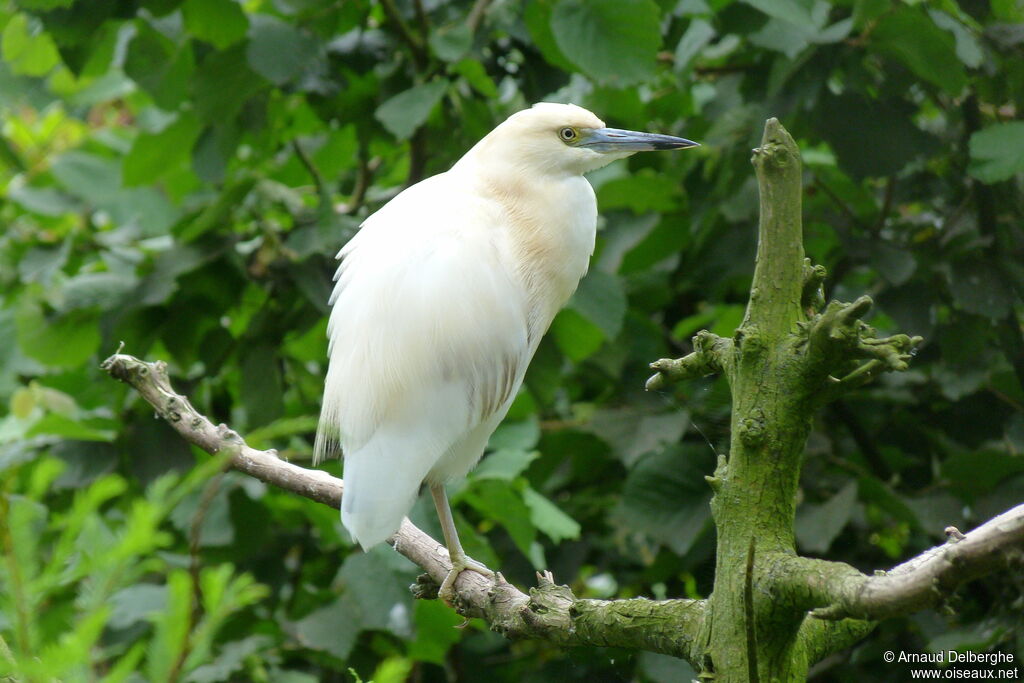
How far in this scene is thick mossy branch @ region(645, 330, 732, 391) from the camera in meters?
1.32

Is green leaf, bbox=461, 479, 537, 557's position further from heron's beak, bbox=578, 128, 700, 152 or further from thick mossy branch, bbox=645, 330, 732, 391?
thick mossy branch, bbox=645, 330, 732, 391

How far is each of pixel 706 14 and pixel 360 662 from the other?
2.02 m

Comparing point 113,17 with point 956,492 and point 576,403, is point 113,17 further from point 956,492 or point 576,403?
point 956,492

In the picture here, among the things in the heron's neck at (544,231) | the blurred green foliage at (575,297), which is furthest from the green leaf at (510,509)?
the heron's neck at (544,231)

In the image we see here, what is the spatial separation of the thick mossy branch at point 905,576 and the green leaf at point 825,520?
1.27 m

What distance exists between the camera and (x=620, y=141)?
2223mm

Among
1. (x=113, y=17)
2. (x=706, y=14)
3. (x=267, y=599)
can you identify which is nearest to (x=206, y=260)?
(x=113, y=17)

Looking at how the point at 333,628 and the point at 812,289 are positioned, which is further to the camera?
the point at 333,628

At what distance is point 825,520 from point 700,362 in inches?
49.5

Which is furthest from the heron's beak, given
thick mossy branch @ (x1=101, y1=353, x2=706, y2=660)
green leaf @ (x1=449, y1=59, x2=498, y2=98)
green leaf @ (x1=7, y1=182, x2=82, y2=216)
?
green leaf @ (x1=7, y1=182, x2=82, y2=216)

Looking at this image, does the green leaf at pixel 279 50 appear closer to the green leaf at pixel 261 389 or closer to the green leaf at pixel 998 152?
the green leaf at pixel 261 389

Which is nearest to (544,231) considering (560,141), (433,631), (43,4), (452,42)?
(560,141)

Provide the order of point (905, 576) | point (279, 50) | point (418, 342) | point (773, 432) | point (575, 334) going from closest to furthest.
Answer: point (905, 576) → point (773, 432) → point (418, 342) → point (279, 50) → point (575, 334)

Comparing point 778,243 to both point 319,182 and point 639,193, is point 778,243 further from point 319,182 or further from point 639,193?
point 319,182
